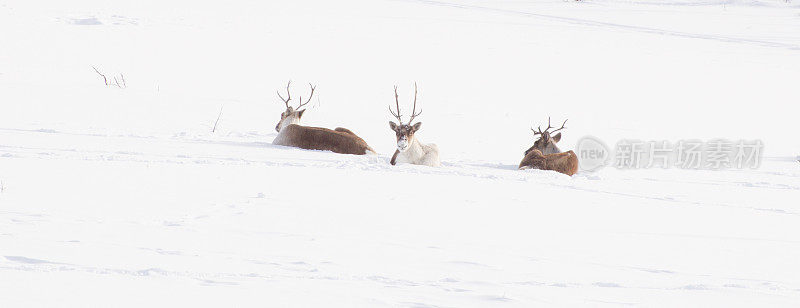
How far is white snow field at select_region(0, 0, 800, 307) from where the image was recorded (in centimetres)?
459

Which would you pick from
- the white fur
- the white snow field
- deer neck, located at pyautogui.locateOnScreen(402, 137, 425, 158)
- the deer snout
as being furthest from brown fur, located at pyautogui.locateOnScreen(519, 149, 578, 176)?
the deer snout

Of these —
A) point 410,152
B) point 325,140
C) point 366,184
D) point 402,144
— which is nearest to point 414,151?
point 410,152

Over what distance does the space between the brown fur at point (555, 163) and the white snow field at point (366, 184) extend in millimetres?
254

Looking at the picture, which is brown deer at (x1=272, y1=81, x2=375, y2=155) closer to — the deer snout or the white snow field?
the white snow field

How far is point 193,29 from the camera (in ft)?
86.2

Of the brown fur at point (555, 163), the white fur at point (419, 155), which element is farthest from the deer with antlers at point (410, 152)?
the brown fur at point (555, 163)

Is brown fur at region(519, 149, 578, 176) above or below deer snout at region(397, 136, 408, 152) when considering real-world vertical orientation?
below

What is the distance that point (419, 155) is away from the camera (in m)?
10.4

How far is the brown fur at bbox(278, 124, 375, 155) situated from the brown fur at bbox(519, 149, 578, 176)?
209 centimetres

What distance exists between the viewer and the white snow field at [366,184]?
15.1 ft

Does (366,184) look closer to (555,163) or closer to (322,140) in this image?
(555,163)

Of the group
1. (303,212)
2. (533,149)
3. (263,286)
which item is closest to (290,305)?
(263,286)

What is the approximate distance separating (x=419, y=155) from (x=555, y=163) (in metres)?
1.62

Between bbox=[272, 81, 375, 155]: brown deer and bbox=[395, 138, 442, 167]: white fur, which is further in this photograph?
bbox=[272, 81, 375, 155]: brown deer
